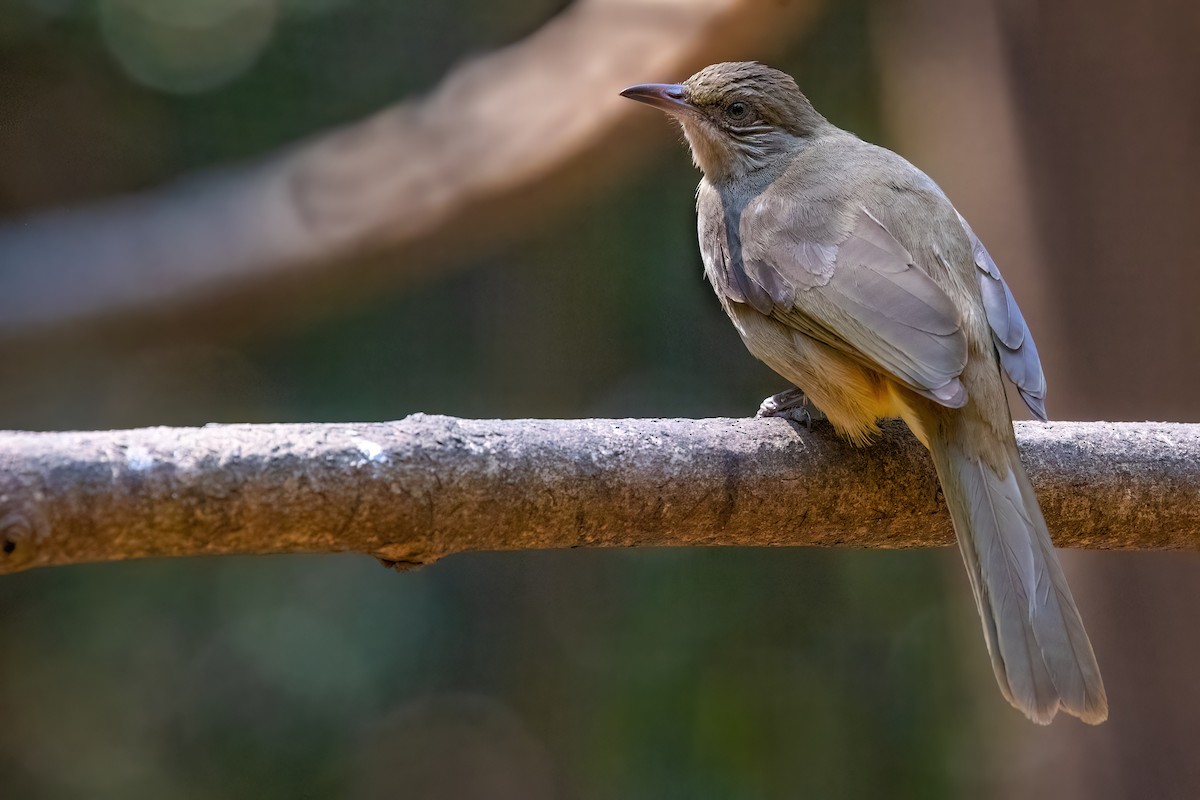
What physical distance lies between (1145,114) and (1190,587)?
82.6 inches

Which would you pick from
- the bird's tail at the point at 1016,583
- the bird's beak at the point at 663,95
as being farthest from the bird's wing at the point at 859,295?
the bird's beak at the point at 663,95

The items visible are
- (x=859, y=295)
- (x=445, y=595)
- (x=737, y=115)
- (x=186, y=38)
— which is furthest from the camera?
(x=186, y=38)

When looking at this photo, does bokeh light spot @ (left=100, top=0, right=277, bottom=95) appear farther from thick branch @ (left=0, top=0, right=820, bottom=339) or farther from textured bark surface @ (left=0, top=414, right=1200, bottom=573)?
textured bark surface @ (left=0, top=414, right=1200, bottom=573)

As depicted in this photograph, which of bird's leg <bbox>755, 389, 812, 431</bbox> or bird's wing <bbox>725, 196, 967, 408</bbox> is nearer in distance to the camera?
bird's wing <bbox>725, 196, 967, 408</bbox>

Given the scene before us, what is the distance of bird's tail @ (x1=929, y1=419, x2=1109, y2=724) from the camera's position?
276cm

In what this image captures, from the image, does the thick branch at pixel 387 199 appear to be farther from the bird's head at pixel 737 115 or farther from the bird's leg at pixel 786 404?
the bird's leg at pixel 786 404

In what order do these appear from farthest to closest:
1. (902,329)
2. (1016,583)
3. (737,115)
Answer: (737,115)
(902,329)
(1016,583)

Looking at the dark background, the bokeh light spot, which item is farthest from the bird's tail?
the bokeh light spot

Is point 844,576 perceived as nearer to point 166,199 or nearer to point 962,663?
point 962,663

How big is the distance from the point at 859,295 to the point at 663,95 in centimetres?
144

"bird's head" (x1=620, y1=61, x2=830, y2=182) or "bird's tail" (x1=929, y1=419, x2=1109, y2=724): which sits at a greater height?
"bird's head" (x1=620, y1=61, x2=830, y2=182)

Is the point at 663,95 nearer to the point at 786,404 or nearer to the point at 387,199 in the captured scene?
the point at 786,404

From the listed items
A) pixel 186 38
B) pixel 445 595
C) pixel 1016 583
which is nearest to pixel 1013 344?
pixel 1016 583

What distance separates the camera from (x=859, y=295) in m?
3.29
